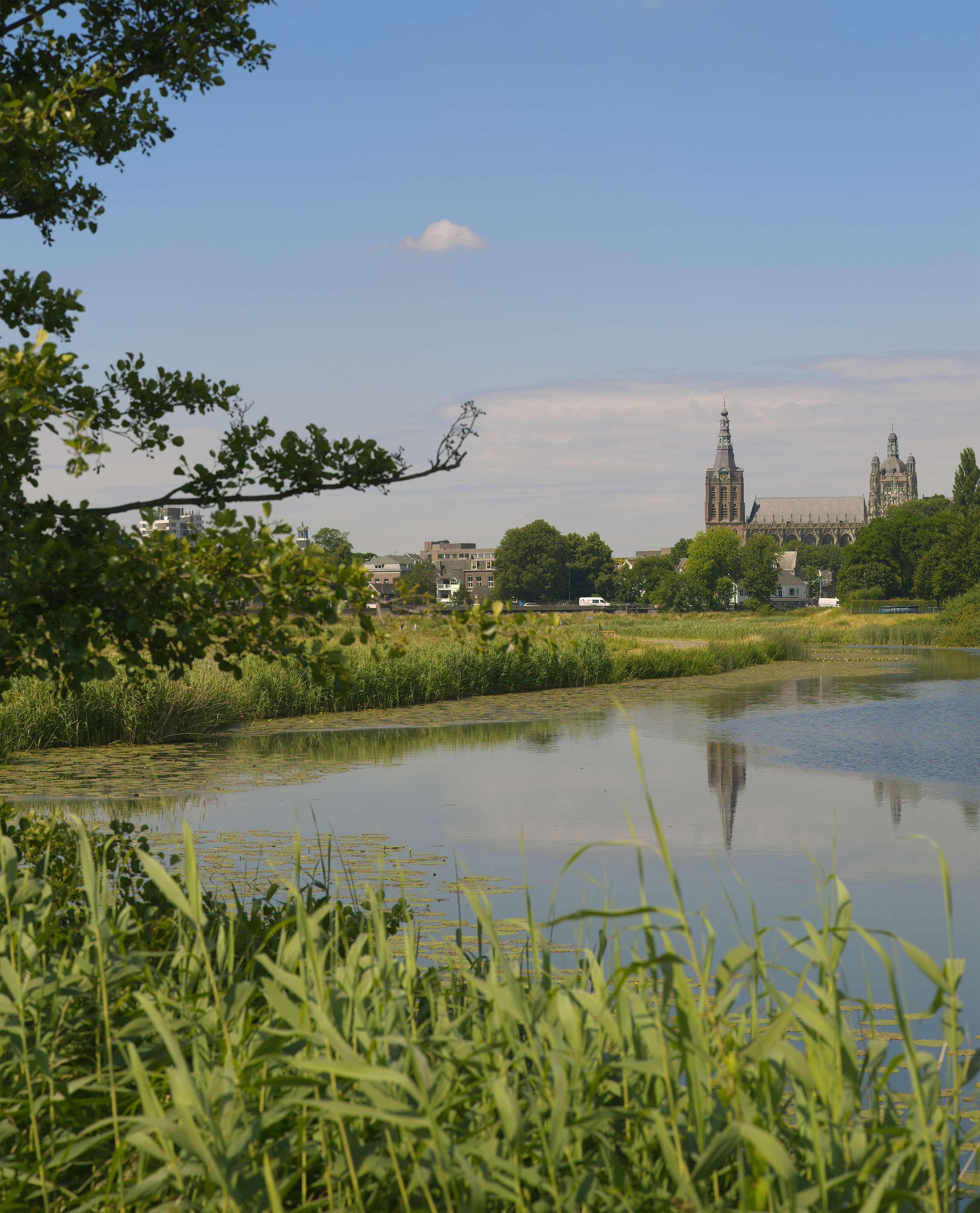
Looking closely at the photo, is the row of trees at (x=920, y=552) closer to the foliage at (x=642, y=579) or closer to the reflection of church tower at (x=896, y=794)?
the foliage at (x=642, y=579)

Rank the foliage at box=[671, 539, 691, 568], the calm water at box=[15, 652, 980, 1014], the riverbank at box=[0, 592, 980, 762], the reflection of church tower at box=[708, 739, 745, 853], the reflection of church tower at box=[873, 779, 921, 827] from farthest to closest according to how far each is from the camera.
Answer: the foliage at box=[671, 539, 691, 568], the riverbank at box=[0, 592, 980, 762], the reflection of church tower at box=[873, 779, 921, 827], the reflection of church tower at box=[708, 739, 745, 853], the calm water at box=[15, 652, 980, 1014]

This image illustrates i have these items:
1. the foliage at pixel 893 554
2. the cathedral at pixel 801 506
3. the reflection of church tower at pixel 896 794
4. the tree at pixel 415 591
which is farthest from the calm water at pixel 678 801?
the cathedral at pixel 801 506

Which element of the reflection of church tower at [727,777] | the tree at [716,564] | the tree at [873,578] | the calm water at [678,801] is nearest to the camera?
the calm water at [678,801]

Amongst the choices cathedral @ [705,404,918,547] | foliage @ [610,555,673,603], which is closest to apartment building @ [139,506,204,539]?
foliage @ [610,555,673,603]

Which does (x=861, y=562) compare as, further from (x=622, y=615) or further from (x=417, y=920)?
(x=417, y=920)

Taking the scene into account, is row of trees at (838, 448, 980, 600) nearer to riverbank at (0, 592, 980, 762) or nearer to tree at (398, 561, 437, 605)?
riverbank at (0, 592, 980, 762)

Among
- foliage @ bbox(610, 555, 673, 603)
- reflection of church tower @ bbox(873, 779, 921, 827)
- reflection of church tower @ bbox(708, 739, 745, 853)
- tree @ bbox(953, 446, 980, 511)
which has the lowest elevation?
reflection of church tower @ bbox(873, 779, 921, 827)

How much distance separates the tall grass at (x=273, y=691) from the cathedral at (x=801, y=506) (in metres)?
147

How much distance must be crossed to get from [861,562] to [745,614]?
1739 cm

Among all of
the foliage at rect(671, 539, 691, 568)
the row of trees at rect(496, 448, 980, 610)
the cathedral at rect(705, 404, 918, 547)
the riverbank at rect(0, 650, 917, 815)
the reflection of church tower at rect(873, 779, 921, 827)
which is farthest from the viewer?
the cathedral at rect(705, 404, 918, 547)

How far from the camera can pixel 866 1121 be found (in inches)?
105

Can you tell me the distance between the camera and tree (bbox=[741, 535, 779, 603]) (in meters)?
Answer: 123

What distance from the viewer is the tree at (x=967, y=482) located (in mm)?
111438

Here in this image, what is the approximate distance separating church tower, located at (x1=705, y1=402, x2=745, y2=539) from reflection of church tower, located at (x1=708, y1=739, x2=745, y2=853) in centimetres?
16437
